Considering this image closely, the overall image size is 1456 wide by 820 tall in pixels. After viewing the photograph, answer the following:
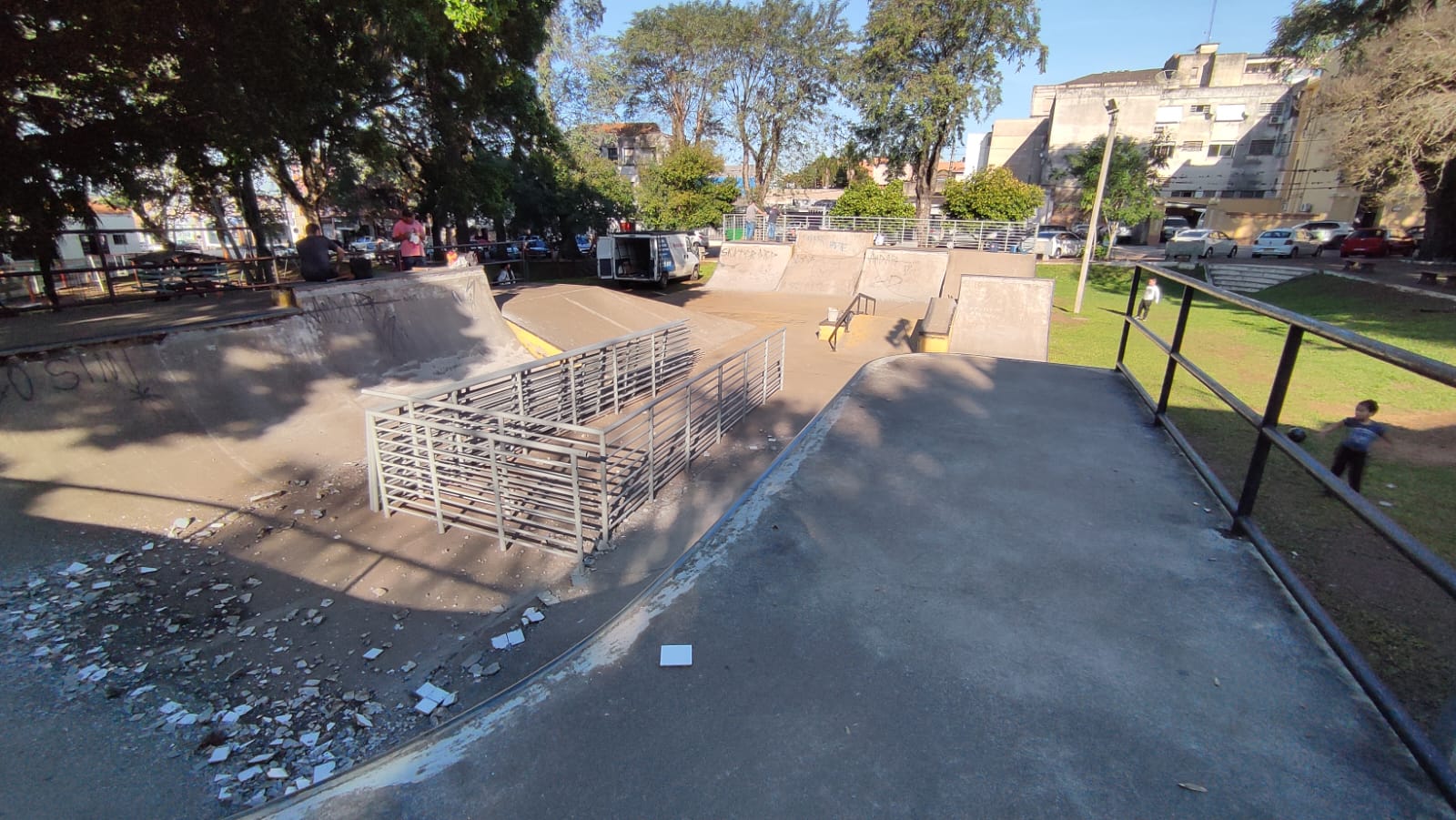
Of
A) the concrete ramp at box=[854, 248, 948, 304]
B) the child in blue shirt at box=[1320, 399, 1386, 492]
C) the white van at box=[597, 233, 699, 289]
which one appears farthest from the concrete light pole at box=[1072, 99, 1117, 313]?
the white van at box=[597, 233, 699, 289]

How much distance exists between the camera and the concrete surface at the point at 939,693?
1.51 meters

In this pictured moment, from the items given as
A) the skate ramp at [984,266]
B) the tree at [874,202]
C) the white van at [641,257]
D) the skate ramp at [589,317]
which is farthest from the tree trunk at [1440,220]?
the white van at [641,257]

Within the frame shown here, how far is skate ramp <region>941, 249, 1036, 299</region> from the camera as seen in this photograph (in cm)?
2333

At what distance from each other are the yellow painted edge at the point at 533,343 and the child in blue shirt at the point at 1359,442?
37.1 ft

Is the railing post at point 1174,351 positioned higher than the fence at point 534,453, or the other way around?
the railing post at point 1174,351

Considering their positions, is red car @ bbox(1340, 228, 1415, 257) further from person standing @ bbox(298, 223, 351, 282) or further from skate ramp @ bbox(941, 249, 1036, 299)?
person standing @ bbox(298, 223, 351, 282)

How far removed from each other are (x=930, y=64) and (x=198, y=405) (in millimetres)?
38330

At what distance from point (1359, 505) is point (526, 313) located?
526 inches

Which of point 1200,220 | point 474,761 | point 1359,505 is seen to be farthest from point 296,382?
point 1200,220

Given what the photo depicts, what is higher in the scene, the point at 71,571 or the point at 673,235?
the point at 673,235

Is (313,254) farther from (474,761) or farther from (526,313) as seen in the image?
(474,761)

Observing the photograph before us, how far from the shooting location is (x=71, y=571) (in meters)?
5.27

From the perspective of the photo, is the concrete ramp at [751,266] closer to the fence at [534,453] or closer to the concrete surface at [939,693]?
the fence at [534,453]

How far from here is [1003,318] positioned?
1358 cm
